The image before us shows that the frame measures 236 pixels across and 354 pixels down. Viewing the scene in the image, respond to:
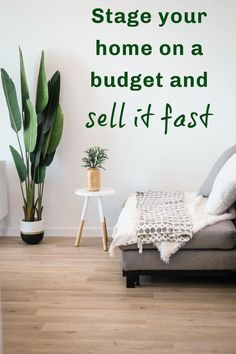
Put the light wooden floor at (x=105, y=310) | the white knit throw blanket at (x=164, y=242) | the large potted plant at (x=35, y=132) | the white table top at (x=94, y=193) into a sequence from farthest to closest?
the large potted plant at (x=35, y=132) → the white table top at (x=94, y=193) → the white knit throw blanket at (x=164, y=242) → the light wooden floor at (x=105, y=310)

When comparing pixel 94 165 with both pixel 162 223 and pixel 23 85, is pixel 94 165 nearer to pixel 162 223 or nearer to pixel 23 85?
pixel 23 85

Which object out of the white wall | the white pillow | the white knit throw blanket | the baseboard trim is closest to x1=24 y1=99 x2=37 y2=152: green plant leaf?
the white wall

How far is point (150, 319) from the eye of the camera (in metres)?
2.71

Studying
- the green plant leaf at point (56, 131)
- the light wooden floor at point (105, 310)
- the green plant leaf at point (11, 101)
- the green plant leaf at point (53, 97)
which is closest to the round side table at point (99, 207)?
the light wooden floor at point (105, 310)

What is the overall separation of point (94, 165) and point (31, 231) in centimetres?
77

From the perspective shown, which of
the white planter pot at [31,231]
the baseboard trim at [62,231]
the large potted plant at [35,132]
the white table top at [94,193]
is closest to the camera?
the white table top at [94,193]

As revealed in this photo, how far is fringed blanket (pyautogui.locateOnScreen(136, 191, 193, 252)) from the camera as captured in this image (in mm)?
3139

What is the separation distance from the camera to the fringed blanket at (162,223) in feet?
10.3

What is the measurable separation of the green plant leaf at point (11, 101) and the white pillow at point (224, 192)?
5.75 ft

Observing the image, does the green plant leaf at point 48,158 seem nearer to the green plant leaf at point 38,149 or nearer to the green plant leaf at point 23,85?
the green plant leaf at point 38,149

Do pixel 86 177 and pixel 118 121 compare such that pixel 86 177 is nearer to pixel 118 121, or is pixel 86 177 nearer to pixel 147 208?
pixel 118 121

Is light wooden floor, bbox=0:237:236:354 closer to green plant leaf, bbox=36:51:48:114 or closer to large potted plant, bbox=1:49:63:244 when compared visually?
large potted plant, bbox=1:49:63:244

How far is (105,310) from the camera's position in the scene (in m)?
2.85

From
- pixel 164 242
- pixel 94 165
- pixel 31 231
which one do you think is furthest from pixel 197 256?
pixel 31 231
